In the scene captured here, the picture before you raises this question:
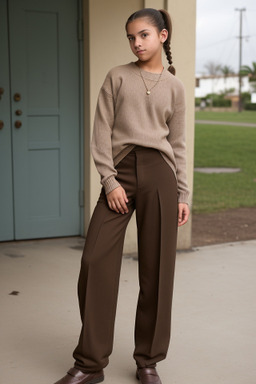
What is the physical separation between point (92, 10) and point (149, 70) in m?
3.01

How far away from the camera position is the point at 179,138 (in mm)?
3496

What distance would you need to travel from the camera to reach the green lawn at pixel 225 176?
995 centimetres

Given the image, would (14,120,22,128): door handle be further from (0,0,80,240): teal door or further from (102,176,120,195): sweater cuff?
(102,176,120,195): sweater cuff

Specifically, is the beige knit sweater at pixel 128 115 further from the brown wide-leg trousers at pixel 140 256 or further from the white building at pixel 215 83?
the white building at pixel 215 83

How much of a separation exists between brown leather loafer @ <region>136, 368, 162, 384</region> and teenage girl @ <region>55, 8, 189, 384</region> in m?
0.01

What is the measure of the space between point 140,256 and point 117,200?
1.22ft

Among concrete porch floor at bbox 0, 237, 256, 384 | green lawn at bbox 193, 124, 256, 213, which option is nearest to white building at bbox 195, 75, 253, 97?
green lawn at bbox 193, 124, 256, 213

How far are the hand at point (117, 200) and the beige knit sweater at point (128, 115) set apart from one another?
0.09 ft

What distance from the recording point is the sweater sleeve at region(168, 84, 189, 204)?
11.3 ft

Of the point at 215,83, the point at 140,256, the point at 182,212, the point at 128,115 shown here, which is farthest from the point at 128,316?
the point at 215,83

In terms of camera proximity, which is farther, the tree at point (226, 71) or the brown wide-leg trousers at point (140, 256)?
the tree at point (226, 71)

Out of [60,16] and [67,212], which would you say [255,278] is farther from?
[60,16]

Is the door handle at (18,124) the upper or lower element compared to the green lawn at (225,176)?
upper

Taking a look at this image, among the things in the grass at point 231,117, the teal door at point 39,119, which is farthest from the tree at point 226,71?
the teal door at point 39,119
